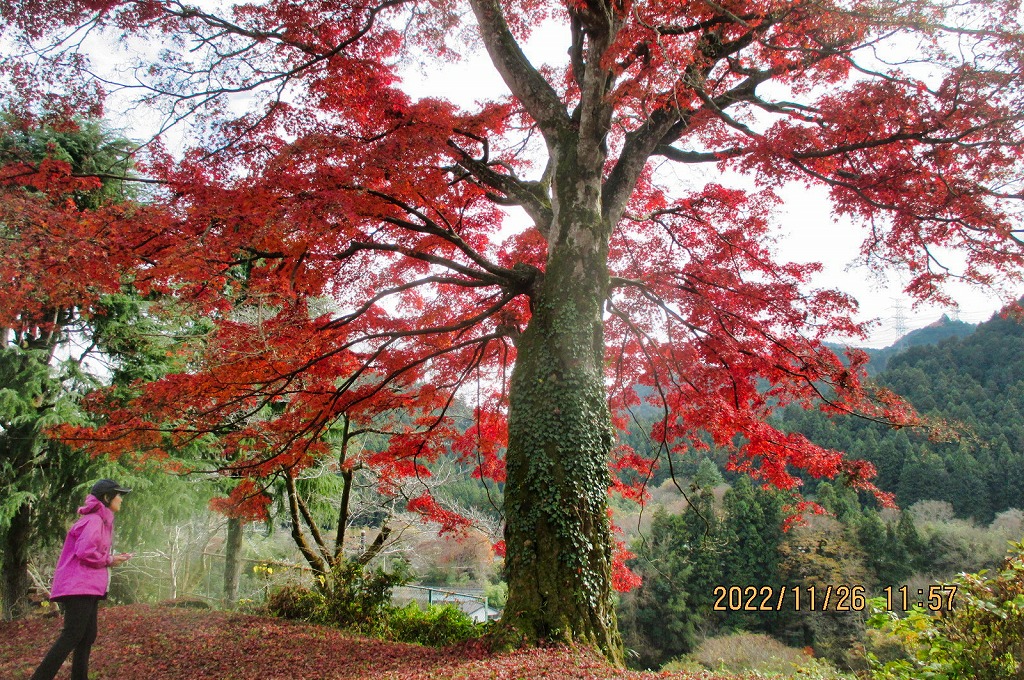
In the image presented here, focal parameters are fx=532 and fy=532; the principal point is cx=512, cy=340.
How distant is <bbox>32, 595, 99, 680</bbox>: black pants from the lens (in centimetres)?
320

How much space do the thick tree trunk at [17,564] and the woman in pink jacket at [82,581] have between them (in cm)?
846

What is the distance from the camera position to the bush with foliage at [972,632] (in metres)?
2.37

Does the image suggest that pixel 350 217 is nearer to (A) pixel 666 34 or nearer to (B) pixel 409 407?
(B) pixel 409 407

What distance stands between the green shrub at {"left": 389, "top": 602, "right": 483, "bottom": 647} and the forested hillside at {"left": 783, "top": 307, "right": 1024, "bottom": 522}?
2151 centimetres

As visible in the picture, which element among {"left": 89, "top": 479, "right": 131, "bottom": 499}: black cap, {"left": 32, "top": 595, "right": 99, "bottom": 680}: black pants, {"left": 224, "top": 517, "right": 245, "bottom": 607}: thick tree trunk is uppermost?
{"left": 89, "top": 479, "right": 131, "bottom": 499}: black cap

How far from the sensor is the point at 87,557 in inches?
130

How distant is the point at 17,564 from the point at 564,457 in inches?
439

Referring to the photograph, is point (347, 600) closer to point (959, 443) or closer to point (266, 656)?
point (266, 656)

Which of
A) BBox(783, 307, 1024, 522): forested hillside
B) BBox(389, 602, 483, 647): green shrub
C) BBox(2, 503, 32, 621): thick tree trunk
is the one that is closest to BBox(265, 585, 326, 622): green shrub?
BBox(389, 602, 483, 647): green shrub

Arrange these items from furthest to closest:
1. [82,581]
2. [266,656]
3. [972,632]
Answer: [266,656]
[82,581]
[972,632]

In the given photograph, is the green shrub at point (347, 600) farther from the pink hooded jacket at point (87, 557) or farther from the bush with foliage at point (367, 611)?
the pink hooded jacket at point (87, 557)

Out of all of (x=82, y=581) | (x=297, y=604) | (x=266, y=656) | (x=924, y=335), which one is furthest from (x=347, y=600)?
(x=924, y=335)
